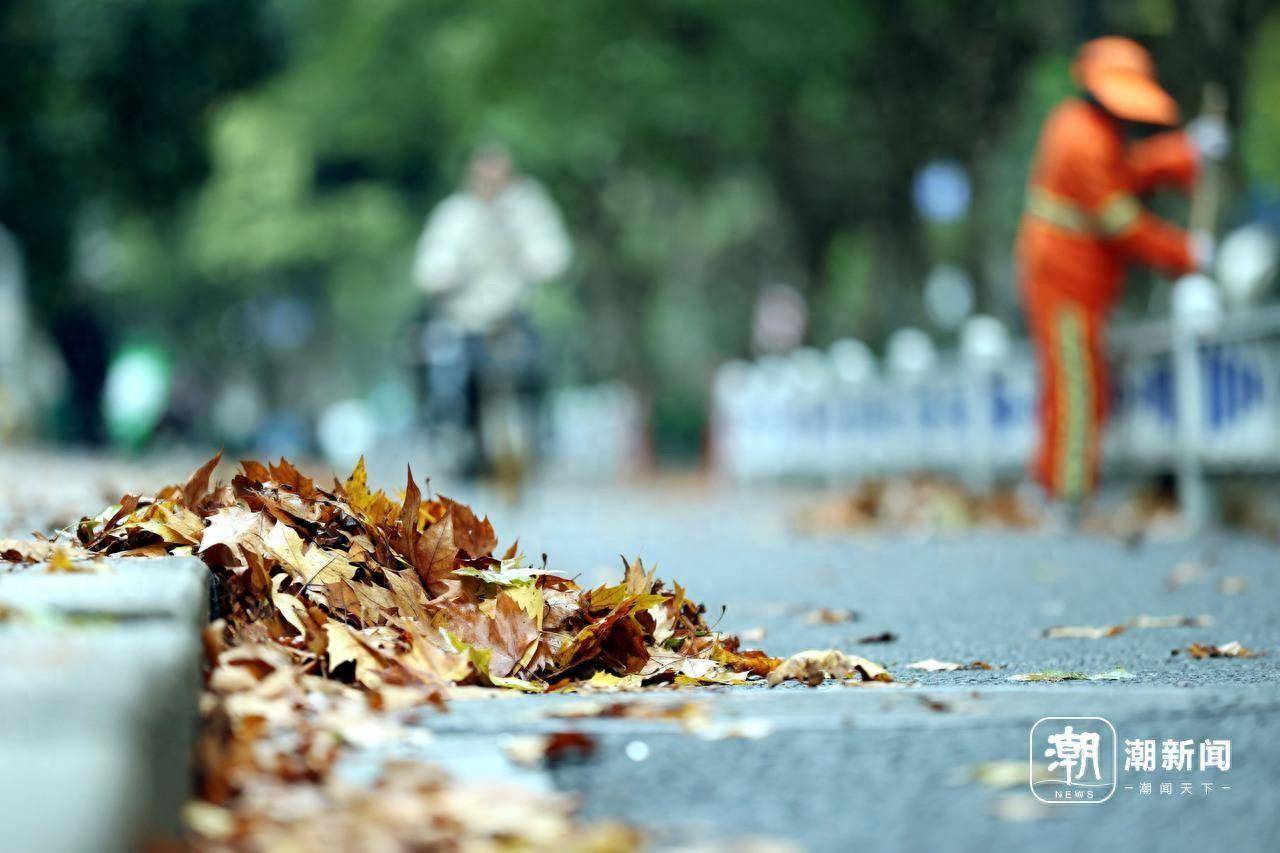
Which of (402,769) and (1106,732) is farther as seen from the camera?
(1106,732)

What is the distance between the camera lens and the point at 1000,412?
617 inches

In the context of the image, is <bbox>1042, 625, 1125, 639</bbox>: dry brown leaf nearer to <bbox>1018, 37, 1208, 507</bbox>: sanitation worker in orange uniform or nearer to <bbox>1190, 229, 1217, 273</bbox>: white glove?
<bbox>1018, 37, 1208, 507</bbox>: sanitation worker in orange uniform

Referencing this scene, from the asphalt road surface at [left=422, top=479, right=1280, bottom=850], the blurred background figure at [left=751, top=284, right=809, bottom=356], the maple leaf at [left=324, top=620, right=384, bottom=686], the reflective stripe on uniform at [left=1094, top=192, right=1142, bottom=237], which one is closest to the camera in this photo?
the asphalt road surface at [left=422, top=479, right=1280, bottom=850]

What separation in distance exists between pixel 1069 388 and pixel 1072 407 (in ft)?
0.35

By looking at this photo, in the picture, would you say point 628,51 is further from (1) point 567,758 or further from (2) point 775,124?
(1) point 567,758

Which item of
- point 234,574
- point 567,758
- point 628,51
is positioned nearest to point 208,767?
point 567,758

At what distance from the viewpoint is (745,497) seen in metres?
21.0

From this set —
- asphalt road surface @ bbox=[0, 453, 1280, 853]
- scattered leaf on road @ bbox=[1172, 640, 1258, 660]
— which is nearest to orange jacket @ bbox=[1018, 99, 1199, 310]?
asphalt road surface @ bbox=[0, 453, 1280, 853]

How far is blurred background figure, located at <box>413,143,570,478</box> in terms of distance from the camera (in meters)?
13.4

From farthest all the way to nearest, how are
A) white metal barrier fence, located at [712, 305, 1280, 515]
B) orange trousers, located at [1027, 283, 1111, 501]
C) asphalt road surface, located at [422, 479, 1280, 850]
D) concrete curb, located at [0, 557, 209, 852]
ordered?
orange trousers, located at [1027, 283, 1111, 501] < white metal barrier fence, located at [712, 305, 1280, 515] < asphalt road surface, located at [422, 479, 1280, 850] < concrete curb, located at [0, 557, 209, 852]

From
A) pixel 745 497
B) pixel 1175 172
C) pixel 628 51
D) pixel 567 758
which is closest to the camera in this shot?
pixel 567 758

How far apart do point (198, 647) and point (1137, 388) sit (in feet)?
31.3

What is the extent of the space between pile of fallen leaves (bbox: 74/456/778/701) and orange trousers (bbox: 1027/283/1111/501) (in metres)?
6.56

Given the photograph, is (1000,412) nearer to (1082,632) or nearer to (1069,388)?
(1069,388)
